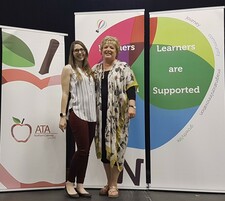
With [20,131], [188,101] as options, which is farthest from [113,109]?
[20,131]

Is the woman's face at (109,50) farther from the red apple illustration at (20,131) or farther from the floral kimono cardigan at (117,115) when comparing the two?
the red apple illustration at (20,131)

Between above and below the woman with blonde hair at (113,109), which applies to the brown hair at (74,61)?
above

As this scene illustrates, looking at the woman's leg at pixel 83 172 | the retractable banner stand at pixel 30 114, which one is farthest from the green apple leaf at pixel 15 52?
the woman's leg at pixel 83 172

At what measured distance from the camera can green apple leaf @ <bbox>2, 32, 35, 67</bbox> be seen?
3012 mm

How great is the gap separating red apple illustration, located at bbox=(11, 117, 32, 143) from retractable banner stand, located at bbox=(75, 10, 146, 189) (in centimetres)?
63

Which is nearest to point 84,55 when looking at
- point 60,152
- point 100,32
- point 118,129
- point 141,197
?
point 100,32

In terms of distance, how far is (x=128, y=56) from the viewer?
10.2ft

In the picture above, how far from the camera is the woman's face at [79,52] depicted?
9.02ft

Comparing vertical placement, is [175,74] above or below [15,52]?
below

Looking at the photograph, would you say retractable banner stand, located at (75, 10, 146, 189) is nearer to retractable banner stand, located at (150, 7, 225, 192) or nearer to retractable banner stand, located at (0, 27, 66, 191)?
retractable banner stand, located at (150, 7, 225, 192)

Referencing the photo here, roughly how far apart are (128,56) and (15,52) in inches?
41.7

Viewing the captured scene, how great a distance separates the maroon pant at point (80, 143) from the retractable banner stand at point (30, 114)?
0.41m

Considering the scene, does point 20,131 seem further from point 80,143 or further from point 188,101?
point 188,101

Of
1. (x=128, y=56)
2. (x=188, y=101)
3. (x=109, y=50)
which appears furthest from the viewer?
Result: (x=128, y=56)
